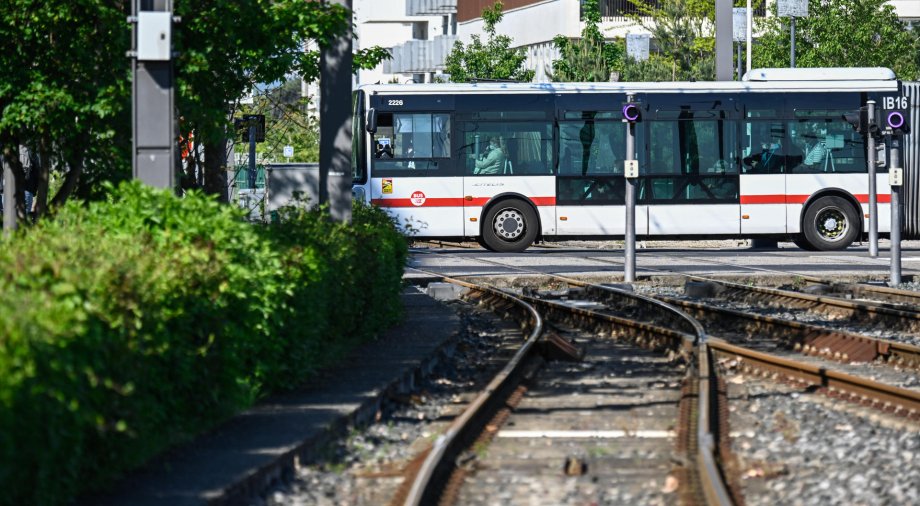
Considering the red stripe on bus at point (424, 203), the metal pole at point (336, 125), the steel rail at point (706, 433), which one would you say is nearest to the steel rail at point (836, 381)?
the steel rail at point (706, 433)

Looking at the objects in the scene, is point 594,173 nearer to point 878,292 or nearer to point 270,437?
point 878,292

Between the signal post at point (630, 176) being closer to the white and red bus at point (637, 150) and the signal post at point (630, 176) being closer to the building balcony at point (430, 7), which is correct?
the white and red bus at point (637, 150)

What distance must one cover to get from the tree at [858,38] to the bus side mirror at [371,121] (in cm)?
2727

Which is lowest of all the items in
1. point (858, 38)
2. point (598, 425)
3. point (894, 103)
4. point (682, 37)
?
point (598, 425)

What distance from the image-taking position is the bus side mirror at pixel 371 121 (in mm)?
29969

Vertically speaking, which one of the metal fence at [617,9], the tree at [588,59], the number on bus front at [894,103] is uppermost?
the metal fence at [617,9]

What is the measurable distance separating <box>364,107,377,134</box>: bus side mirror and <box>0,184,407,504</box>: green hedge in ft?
57.1

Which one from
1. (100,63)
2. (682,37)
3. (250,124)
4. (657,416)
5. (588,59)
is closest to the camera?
(657,416)

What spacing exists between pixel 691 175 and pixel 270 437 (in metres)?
23.0

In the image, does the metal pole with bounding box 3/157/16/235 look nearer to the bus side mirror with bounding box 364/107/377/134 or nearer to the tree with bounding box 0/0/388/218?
the tree with bounding box 0/0/388/218

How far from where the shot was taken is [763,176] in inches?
1211

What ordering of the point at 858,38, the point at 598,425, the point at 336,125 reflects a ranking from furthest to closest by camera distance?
the point at 858,38
the point at 336,125
the point at 598,425

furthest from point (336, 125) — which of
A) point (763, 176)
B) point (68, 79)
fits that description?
point (763, 176)

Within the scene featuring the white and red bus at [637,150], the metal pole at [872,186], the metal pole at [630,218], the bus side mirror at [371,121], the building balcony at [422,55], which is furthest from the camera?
the building balcony at [422,55]
